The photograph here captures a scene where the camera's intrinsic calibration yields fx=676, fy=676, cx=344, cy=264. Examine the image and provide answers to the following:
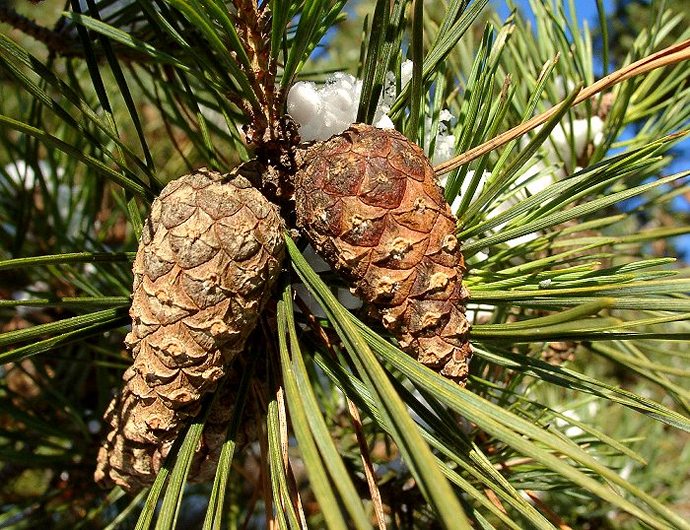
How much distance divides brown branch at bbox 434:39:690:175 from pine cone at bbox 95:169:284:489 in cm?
14

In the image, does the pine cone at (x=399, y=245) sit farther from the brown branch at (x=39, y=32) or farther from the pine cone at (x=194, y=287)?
the brown branch at (x=39, y=32)

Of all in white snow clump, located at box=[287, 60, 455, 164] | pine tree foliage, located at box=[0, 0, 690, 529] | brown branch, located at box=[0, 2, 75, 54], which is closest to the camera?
pine tree foliage, located at box=[0, 0, 690, 529]

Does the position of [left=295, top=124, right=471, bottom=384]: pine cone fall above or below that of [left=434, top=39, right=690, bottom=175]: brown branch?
below

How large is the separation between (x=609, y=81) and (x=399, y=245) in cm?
18

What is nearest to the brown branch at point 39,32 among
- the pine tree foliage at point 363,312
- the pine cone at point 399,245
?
the pine tree foliage at point 363,312

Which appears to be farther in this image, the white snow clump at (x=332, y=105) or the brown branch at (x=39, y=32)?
the brown branch at (x=39, y=32)

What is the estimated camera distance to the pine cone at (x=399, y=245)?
424 millimetres

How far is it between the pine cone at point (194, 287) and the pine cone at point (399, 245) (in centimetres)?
5

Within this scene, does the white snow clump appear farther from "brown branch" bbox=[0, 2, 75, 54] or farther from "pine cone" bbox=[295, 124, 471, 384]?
"brown branch" bbox=[0, 2, 75, 54]

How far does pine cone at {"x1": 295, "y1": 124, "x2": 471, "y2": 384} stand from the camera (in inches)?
16.7

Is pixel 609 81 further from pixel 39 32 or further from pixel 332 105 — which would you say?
pixel 39 32

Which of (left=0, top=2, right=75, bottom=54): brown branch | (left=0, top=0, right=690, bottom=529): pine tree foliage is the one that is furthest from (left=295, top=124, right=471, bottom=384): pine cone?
(left=0, top=2, right=75, bottom=54): brown branch

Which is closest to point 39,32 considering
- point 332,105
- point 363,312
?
point 332,105

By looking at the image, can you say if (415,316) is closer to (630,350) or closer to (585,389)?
(585,389)
